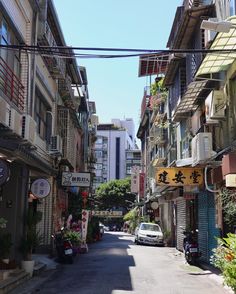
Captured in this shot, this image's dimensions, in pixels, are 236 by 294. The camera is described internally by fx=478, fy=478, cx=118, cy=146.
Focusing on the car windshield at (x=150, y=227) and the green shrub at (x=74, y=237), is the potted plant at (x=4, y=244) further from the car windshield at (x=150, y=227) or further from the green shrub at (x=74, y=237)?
the car windshield at (x=150, y=227)

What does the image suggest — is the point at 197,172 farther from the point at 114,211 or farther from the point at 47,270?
the point at 114,211

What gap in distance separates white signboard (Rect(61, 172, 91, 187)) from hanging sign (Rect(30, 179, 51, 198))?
247 inches

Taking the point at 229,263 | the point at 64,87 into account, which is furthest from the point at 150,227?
the point at 229,263

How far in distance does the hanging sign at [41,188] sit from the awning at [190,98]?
6389mm

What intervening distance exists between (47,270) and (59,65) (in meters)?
10.3

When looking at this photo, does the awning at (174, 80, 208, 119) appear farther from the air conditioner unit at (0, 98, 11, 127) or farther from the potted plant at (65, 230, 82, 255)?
the potted plant at (65, 230, 82, 255)

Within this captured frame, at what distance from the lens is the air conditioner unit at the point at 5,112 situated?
12.0m

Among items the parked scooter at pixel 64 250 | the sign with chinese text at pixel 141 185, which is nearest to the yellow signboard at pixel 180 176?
the parked scooter at pixel 64 250

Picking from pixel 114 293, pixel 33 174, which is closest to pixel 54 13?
pixel 33 174

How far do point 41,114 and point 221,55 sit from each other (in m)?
10.2

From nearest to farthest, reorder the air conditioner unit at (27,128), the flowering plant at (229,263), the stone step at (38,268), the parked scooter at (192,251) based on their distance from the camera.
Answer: the flowering plant at (229,263)
the air conditioner unit at (27,128)
the stone step at (38,268)
the parked scooter at (192,251)

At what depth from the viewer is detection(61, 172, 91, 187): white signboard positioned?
2364cm

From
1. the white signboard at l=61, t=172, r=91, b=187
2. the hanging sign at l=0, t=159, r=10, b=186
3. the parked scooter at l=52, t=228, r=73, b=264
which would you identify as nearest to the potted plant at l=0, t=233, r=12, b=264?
the hanging sign at l=0, t=159, r=10, b=186

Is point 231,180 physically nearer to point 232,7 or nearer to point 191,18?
point 232,7
